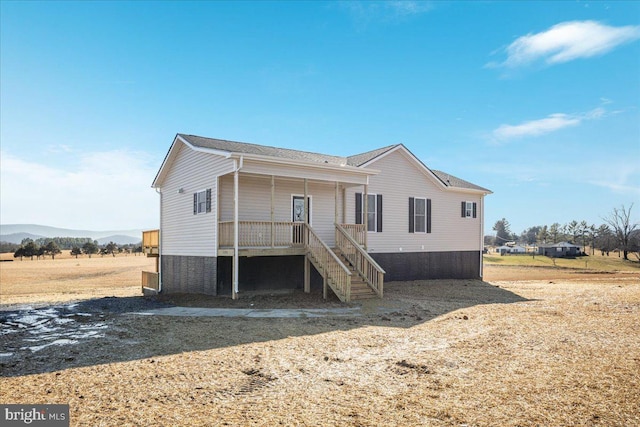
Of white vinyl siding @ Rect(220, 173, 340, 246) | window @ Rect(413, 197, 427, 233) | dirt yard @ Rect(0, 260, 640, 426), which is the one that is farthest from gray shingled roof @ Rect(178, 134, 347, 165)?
dirt yard @ Rect(0, 260, 640, 426)

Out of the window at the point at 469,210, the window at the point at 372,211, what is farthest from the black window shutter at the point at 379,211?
the window at the point at 469,210

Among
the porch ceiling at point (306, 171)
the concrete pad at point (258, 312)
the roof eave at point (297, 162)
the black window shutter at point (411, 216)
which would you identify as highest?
the roof eave at point (297, 162)

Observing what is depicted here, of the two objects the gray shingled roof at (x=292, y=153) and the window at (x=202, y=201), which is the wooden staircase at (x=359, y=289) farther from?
the window at (x=202, y=201)

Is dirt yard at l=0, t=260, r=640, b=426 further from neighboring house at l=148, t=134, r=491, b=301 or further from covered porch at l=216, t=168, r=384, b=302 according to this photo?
neighboring house at l=148, t=134, r=491, b=301

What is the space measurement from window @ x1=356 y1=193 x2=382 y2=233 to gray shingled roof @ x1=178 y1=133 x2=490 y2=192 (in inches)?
61.7

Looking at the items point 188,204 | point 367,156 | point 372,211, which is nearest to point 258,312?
point 188,204

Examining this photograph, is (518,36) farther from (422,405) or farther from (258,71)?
(422,405)

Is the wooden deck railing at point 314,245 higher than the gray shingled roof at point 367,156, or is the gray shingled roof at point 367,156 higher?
the gray shingled roof at point 367,156

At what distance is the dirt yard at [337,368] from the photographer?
4816 millimetres

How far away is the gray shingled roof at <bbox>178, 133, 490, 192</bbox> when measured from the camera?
1710 cm

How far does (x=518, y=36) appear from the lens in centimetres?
1877

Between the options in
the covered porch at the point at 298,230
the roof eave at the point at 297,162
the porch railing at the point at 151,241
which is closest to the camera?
the roof eave at the point at 297,162

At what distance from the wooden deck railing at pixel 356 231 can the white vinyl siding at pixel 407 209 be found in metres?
1.19

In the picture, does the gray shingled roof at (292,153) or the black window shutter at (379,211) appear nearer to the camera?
the gray shingled roof at (292,153)
